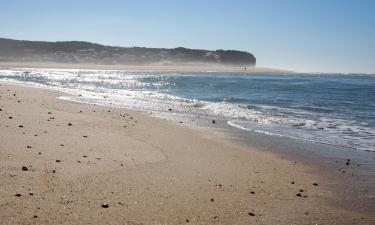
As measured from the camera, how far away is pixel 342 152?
11.0 metres

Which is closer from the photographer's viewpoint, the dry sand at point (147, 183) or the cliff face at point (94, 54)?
the dry sand at point (147, 183)

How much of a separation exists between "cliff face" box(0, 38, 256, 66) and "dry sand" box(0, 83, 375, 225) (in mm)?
119598

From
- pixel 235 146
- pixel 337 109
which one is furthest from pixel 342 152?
pixel 337 109

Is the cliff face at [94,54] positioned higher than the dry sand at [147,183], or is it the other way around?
the cliff face at [94,54]

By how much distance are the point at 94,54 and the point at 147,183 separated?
457 ft

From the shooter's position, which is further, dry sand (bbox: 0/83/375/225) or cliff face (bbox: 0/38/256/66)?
cliff face (bbox: 0/38/256/66)

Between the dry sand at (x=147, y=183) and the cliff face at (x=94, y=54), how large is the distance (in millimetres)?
119598

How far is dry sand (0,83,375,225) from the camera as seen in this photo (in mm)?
5617

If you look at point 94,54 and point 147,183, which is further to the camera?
point 94,54

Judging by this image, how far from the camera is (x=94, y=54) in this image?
14188 centimetres

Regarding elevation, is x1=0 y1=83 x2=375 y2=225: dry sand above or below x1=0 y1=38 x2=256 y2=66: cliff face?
below

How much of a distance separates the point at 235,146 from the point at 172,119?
18.7 ft

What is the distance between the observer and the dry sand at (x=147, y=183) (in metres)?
5.62

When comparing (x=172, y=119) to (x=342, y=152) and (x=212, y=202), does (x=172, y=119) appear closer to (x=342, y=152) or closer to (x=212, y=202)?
(x=342, y=152)
